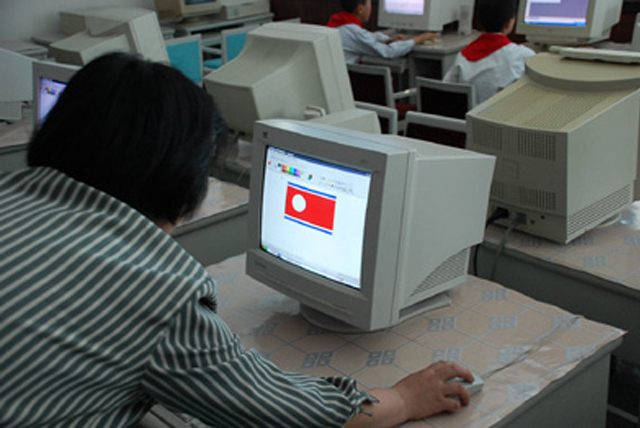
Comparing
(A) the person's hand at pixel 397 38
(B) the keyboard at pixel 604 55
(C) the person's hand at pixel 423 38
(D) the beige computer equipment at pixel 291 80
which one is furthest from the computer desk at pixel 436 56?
(B) the keyboard at pixel 604 55

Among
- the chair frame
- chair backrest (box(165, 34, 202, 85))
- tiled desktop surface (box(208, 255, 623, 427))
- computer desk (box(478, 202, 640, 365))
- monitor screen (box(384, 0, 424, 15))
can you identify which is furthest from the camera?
monitor screen (box(384, 0, 424, 15))

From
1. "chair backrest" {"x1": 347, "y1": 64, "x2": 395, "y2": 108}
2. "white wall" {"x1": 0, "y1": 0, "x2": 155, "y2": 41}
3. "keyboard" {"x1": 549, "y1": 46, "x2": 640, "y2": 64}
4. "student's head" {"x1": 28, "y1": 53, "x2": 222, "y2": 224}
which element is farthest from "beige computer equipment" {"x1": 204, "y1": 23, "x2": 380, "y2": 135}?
"white wall" {"x1": 0, "y1": 0, "x2": 155, "y2": 41}

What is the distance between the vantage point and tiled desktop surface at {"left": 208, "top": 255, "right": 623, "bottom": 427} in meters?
1.28

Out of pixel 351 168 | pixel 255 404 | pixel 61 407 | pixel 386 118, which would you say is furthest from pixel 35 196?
pixel 386 118

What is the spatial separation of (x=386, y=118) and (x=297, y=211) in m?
1.37

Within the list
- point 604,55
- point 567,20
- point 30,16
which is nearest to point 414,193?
point 604,55

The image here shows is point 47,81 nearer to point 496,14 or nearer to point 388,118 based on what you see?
point 388,118

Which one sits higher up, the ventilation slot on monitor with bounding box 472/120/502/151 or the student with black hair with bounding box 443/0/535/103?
the student with black hair with bounding box 443/0/535/103

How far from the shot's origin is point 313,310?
1.55 meters

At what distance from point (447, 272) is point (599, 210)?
0.58m

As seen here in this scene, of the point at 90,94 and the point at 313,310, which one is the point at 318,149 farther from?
the point at 90,94

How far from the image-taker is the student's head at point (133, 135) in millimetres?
859

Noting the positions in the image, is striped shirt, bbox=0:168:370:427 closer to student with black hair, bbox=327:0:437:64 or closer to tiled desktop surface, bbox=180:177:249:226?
tiled desktop surface, bbox=180:177:249:226

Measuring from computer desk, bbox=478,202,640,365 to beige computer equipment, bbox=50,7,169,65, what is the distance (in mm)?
1779
